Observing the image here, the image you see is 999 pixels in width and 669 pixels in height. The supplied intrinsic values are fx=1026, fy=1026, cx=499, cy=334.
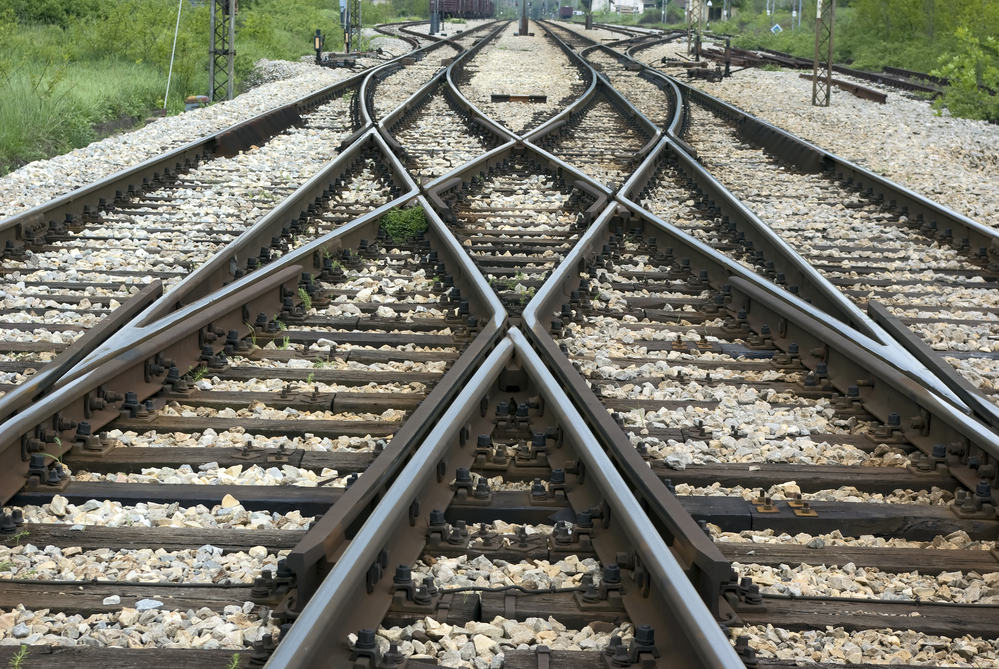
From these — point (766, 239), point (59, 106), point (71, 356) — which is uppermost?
point (59, 106)

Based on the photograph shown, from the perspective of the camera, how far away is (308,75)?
22.2m

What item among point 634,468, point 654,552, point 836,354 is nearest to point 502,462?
point 634,468

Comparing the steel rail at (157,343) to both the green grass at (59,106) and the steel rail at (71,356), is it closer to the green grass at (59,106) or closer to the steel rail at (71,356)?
the steel rail at (71,356)

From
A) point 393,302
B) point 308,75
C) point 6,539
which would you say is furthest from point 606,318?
point 308,75

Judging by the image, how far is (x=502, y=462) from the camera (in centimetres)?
361

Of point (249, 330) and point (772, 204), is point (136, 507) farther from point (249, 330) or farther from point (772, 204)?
point (772, 204)

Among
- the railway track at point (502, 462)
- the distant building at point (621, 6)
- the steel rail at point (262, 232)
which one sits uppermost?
the distant building at point (621, 6)

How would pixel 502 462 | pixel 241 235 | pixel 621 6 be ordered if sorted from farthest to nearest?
pixel 621 6 < pixel 241 235 < pixel 502 462

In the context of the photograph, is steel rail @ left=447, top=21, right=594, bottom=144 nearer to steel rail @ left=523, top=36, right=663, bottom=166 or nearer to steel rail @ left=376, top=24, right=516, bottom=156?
steel rail @ left=376, top=24, right=516, bottom=156

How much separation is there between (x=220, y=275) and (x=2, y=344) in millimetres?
1311

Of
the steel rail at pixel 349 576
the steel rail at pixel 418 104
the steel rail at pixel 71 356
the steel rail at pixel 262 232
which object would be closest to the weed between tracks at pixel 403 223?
the steel rail at pixel 262 232

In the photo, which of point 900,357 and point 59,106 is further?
point 59,106

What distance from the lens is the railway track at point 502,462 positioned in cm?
264

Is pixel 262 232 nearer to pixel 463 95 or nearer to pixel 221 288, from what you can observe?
pixel 221 288
